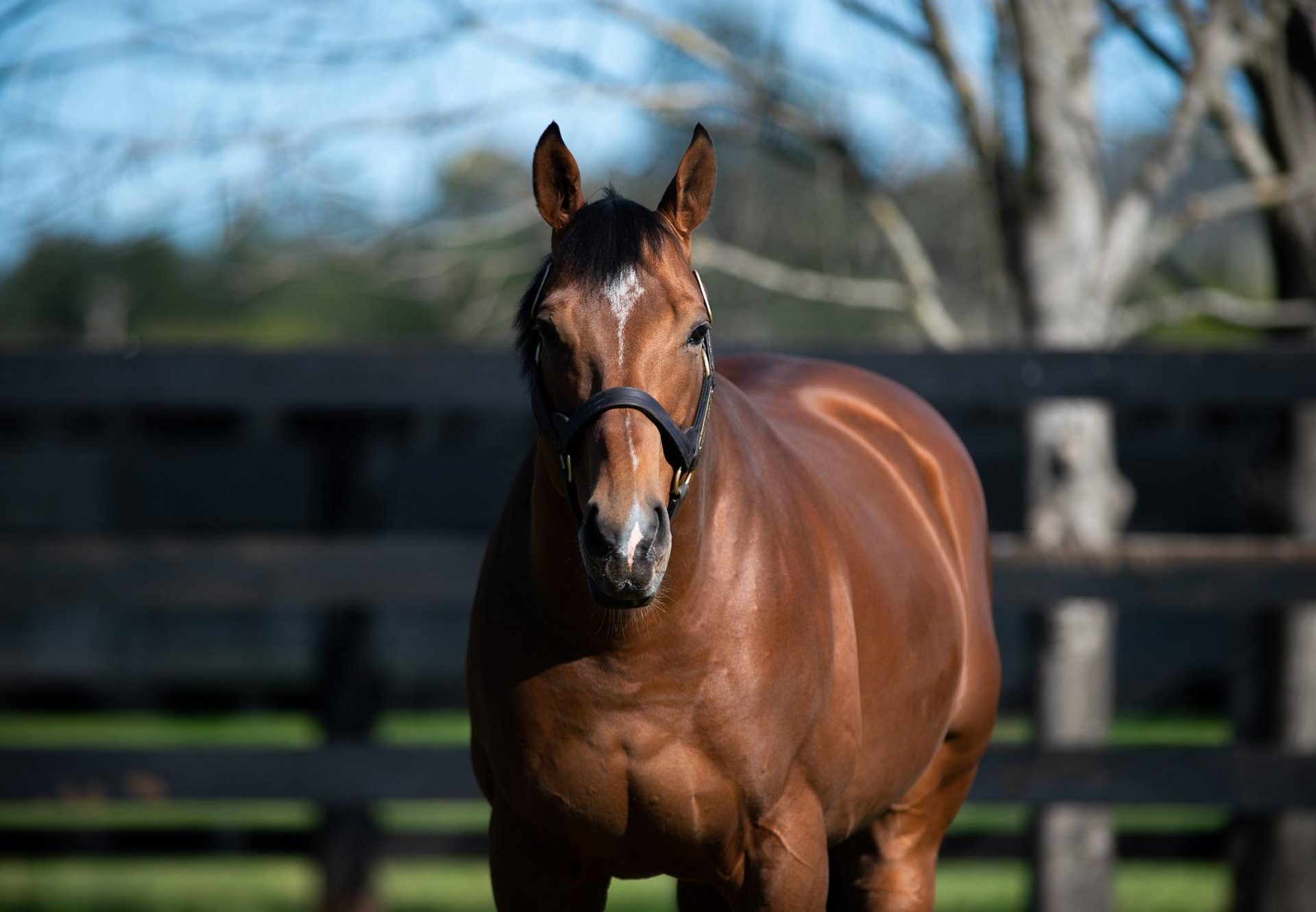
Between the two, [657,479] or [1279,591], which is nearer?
[657,479]

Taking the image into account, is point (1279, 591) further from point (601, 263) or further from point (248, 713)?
point (248, 713)

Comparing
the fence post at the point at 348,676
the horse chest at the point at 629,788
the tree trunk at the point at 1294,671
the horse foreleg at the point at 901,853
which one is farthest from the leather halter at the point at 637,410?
the tree trunk at the point at 1294,671

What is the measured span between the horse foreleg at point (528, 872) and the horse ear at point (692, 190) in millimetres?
1006

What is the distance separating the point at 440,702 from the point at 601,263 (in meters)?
6.52

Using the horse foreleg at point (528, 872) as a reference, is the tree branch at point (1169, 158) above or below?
above

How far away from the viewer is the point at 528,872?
84.3 inches

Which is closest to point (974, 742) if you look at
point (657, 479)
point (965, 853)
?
point (657, 479)

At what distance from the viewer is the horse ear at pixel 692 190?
6.83ft

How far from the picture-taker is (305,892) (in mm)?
5570

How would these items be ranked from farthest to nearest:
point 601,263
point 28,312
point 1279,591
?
point 28,312 → point 1279,591 → point 601,263

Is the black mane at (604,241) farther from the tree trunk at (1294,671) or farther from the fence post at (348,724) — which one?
the tree trunk at (1294,671)

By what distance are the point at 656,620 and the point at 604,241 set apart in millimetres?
579

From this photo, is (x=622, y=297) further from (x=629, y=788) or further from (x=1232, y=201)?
(x=1232, y=201)

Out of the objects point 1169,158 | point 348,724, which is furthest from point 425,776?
point 1169,158
